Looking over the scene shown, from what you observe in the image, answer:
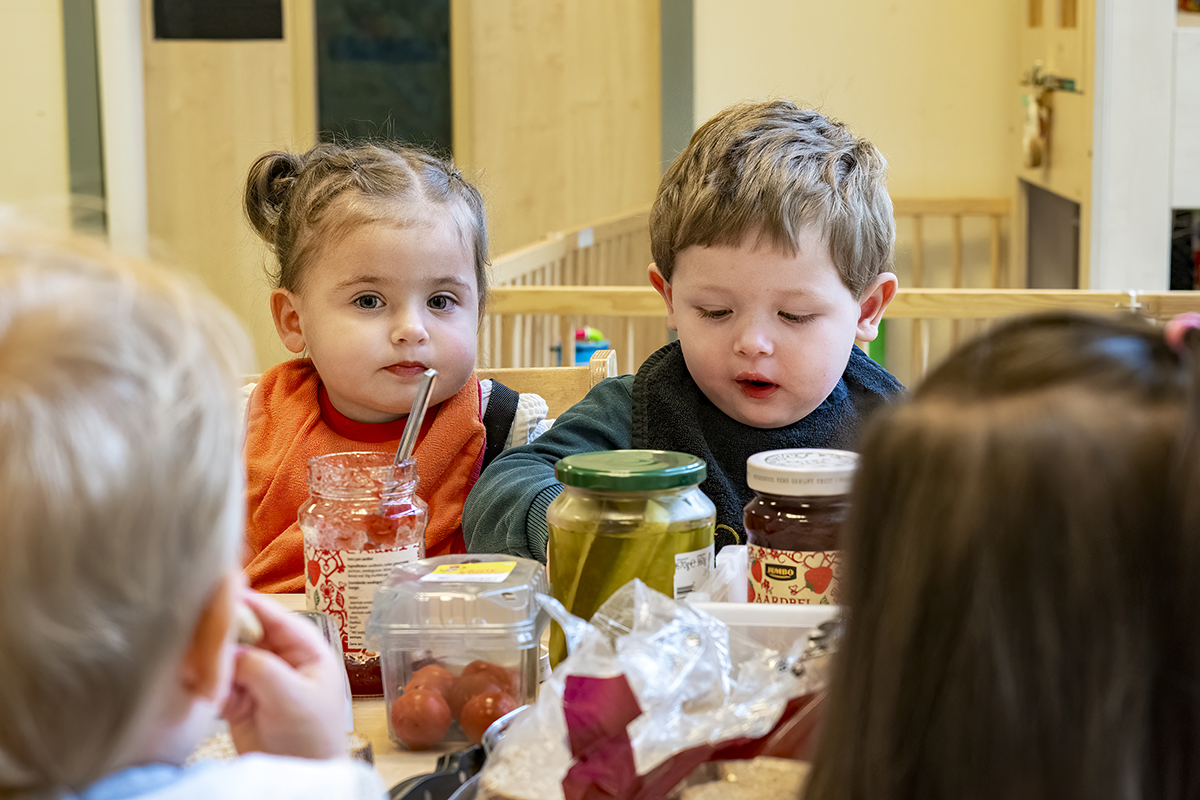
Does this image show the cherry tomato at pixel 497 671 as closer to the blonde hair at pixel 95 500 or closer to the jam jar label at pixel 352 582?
the jam jar label at pixel 352 582

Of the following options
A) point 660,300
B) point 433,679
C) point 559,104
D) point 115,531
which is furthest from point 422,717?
point 559,104

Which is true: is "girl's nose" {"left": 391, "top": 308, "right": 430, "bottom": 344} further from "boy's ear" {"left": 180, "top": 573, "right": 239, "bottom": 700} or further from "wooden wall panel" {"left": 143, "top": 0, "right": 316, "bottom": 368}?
"wooden wall panel" {"left": 143, "top": 0, "right": 316, "bottom": 368}

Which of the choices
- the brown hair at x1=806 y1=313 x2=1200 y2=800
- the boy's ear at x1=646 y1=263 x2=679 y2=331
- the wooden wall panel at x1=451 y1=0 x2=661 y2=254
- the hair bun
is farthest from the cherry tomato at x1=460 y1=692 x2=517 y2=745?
the wooden wall panel at x1=451 y1=0 x2=661 y2=254

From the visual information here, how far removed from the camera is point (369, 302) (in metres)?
1.28

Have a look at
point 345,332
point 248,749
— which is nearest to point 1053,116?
point 345,332

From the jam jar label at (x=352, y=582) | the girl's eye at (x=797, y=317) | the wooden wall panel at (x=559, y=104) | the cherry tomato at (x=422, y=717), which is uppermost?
the wooden wall panel at (x=559, y=104)

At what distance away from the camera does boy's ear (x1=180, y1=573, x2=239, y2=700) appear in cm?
49

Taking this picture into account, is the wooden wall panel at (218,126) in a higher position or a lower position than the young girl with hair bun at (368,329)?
higher

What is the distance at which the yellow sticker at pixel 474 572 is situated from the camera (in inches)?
30.6

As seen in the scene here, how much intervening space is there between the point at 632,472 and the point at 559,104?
3.45 metres

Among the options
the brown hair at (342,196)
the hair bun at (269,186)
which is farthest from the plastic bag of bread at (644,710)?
the hair bun at (269,186)

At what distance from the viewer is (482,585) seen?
2.52 ft

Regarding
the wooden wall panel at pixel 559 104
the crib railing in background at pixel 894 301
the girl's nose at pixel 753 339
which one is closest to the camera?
the girl's nose at pixel 753 339

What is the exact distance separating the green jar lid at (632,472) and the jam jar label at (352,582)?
0.17 metres
